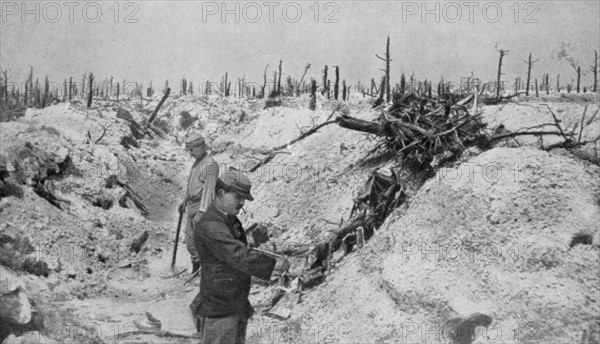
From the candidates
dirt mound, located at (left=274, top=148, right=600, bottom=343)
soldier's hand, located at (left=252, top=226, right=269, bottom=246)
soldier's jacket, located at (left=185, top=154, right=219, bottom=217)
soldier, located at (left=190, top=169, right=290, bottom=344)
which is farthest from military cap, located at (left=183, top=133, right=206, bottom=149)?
soldier, located at (left=190, top=169, right=290, bottom=344)

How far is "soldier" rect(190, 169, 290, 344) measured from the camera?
2945 mm

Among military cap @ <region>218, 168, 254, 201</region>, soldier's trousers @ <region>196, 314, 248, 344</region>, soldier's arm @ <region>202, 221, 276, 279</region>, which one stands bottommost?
soldier's trousers @ <region>196, 314, 248, 344</region>

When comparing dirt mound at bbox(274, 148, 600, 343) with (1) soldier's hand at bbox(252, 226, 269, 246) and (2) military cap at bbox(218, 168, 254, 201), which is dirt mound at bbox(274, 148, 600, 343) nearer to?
(2) military cap at bbox(218, 168, 254, 201)

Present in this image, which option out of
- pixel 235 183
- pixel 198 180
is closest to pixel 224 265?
pixel 235 183

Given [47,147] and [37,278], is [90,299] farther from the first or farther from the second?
[47,147]

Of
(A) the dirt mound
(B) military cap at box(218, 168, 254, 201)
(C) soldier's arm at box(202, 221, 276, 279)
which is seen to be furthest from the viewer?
(A) the dirt mound

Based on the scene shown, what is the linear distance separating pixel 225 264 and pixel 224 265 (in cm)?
1

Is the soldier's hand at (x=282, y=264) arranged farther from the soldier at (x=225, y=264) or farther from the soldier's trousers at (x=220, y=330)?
the soldier's trousers at (x=220, y=330)

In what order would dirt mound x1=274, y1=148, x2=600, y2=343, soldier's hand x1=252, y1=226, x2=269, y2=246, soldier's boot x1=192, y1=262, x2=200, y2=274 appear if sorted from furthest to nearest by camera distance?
1. soldier's hand x1=252, y1=226, x2=269, y2=246
2. soldier's boot x1=192, y1=262, x2=200, y2=274
3. dirt mound x1=274, y1=148, x2=600, y2=343

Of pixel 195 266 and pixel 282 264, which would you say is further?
pixel 195 266

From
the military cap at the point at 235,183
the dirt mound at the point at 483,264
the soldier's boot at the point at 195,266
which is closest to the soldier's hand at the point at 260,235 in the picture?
the soldier's boot at the point at 195,266

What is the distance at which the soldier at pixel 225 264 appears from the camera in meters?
2.95

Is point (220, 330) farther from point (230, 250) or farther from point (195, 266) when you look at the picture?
point (195, 266)

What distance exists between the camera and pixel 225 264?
305 centimetres
